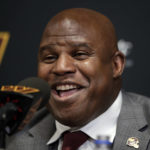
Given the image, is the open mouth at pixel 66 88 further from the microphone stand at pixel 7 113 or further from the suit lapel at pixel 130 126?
the microphone stand at pixel 7 113

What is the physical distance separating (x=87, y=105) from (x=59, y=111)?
0.13m

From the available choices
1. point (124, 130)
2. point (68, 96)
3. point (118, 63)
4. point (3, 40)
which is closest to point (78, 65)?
point (68, 96)

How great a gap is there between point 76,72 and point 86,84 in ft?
0.23

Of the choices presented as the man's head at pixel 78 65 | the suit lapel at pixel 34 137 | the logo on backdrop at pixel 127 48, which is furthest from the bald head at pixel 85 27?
the suit lapel at pixel 34 137

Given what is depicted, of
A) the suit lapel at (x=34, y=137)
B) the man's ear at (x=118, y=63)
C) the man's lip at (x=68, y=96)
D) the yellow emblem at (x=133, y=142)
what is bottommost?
the suit lapel at (x=34, y=137)

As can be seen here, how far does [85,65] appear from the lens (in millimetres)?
1435

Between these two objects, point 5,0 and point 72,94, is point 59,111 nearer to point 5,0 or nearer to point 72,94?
point 72,94

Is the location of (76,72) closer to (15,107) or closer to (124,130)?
(124,130)

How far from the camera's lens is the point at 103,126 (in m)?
1.55

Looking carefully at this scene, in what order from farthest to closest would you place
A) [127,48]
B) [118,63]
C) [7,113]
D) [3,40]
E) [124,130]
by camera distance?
[3,40]
[127,48]
[118,63]
[124,130]
[7,113]

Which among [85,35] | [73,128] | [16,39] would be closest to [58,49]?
[85,35]

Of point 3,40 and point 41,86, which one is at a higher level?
point 41,86

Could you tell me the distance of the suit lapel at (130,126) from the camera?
1.44 meters

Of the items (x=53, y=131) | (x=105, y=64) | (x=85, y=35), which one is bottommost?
(x=53, y=131)
